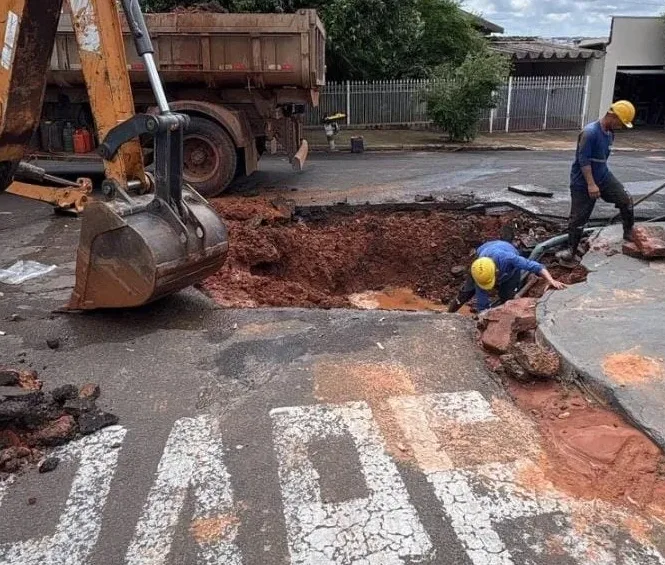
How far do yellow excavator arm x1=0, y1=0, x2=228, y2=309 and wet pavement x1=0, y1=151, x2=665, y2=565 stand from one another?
20.0 inches

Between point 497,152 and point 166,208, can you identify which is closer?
point 166,208

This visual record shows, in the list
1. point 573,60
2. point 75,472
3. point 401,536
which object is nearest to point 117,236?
point 75,472

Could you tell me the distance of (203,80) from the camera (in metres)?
10.2

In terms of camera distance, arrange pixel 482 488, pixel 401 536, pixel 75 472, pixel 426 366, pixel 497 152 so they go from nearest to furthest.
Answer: pixel 401 536 → pixel 482 488 → pixel 75 472 → pixel 426 366 → pixel 497 152

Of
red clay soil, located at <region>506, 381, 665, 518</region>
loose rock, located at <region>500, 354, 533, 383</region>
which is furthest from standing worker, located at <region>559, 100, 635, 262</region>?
red clay soil, located at <region>506, 381, 665, 518</region>

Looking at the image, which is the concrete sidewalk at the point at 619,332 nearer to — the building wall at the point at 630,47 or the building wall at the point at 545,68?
the building wall at the point at 630,47

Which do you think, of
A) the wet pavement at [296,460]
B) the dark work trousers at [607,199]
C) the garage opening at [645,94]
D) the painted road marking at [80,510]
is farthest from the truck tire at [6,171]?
the garage opening at [645,94]

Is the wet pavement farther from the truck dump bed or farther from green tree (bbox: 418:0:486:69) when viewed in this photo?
green tree (bbox: 418:0:486:69)

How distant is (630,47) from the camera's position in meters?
23.1

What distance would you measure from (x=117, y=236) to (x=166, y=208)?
447mm

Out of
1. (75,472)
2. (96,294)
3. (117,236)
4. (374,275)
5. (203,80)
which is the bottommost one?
(374,275)

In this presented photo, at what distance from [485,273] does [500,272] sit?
13.6 inches

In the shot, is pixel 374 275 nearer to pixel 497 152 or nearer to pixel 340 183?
pixel 340 183

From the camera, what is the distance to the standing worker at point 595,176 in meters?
6.93
